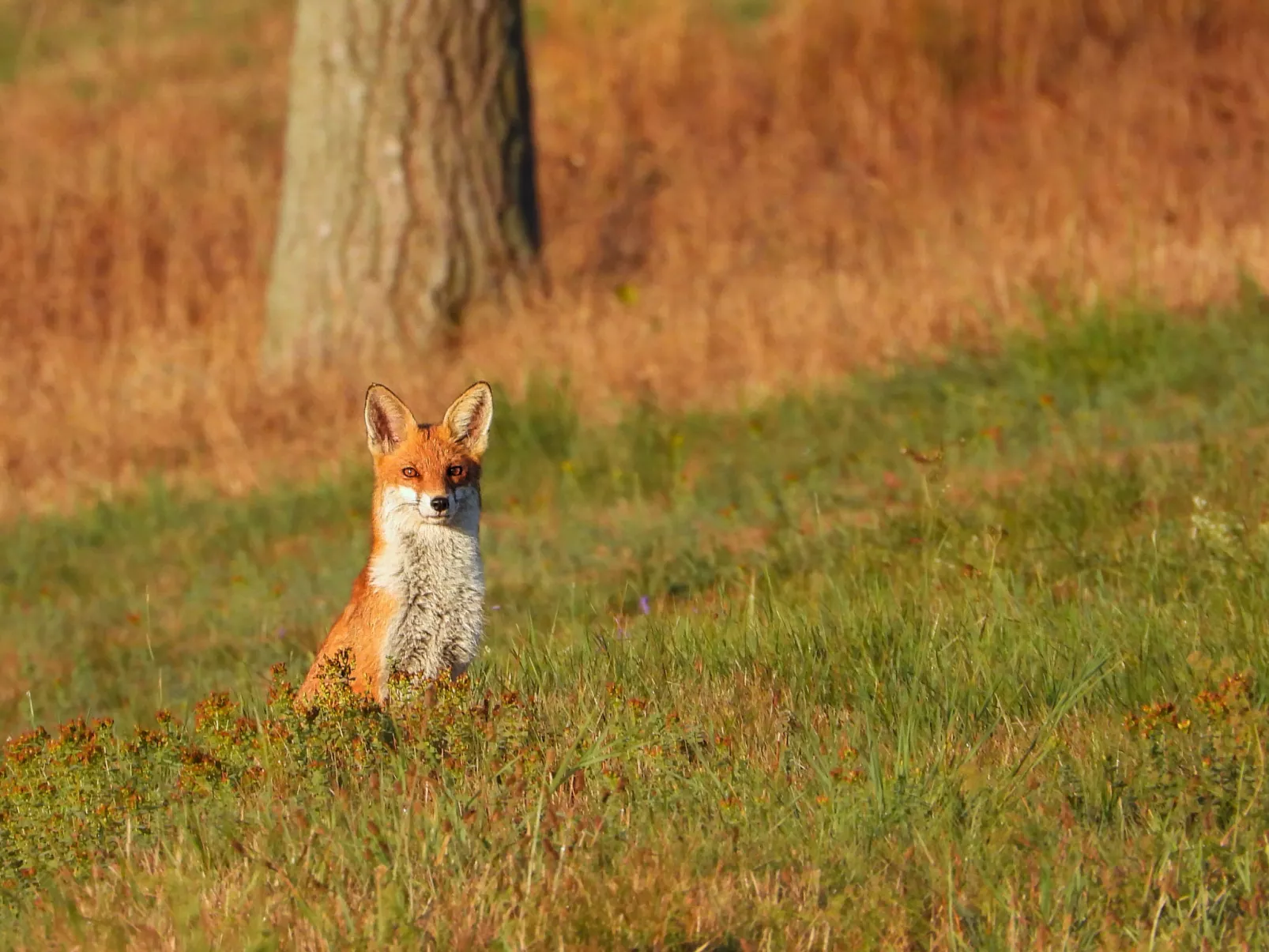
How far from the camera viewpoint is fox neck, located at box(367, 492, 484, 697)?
5.52 m

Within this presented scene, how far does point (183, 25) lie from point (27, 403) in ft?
48.1

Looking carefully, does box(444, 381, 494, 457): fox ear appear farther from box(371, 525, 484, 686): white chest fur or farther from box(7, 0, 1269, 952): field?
box(7, 0, 1269, 952): field

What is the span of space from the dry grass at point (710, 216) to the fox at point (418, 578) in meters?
5.59

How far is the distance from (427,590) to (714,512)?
4147 millimetres

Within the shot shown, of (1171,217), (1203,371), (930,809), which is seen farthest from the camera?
Result: (1171,217)

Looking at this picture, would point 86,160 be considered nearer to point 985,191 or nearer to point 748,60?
point 748,60

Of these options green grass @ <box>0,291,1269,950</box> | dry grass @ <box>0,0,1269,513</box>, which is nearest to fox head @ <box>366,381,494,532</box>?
green grass @ <box>0,291,1269,950</box>

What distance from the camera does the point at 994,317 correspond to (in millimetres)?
11531

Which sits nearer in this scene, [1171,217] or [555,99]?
[1171,217]

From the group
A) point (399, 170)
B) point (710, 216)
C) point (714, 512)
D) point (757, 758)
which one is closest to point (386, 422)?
point (757, 758)

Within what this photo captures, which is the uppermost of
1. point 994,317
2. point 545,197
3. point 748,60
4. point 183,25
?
point 183,25

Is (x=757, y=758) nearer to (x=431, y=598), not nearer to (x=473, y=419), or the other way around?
(x=431, y=598)

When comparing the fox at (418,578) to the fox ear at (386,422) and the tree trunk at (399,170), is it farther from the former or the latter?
the tree trunk at (399,170)

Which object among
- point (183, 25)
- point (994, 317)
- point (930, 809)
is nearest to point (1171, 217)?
point (994, 317)
